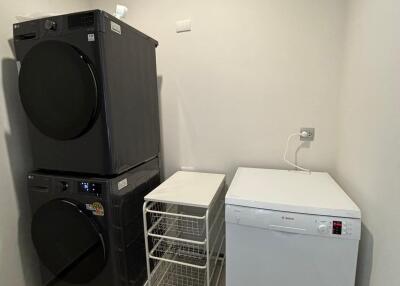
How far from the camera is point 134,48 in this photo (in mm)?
1375

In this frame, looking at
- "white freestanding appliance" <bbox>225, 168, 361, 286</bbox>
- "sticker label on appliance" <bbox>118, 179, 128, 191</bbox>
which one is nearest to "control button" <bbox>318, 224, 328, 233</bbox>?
"white freestanding appliance" <bbox>225, 168, 361, 286</bbox>

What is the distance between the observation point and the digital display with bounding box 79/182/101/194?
3.96 feet

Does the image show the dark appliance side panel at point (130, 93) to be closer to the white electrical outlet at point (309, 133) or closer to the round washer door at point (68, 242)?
the round washer door at point (68, 242)

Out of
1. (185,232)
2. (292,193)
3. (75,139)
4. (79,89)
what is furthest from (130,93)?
(185,232)

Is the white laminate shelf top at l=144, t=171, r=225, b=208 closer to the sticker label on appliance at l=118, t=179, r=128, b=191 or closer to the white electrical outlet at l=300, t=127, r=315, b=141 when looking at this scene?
the sticker label on appliance at l=118, t=179, r=128, b=191

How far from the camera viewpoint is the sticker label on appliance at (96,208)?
1.21 m

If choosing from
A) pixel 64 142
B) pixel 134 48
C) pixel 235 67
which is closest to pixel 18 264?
pixel 64 142

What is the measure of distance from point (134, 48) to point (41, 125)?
2.19ft

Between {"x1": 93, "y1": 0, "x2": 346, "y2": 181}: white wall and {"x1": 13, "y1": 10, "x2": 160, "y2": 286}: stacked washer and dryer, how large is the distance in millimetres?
445

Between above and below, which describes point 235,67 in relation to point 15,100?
above

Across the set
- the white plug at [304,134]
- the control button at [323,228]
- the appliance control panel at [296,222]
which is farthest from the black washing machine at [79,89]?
the white plug at [304,134]

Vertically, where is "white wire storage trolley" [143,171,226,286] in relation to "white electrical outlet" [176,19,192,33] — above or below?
below

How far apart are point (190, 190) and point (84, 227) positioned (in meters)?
0.62

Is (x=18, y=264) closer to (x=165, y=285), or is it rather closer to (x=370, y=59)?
(x=165, y=285)
